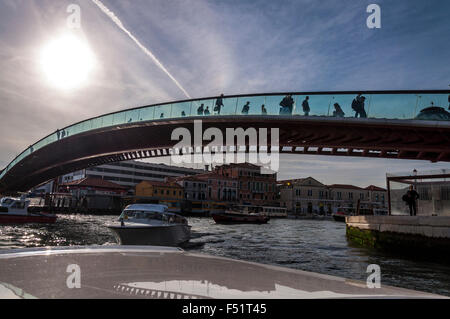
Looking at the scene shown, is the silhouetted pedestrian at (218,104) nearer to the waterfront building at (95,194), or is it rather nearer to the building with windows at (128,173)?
the waterfront building at (95,194)

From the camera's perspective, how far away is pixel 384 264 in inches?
356

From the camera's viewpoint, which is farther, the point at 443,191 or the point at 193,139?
the point at 193,139

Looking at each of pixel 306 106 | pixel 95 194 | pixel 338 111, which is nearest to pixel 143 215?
pixel 306 106

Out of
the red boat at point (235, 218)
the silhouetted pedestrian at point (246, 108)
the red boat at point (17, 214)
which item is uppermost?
the silhouetted pedestrian at point (246, 108)

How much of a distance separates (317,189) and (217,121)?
5966 centimetres

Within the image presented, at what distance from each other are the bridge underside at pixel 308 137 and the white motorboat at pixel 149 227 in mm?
5790

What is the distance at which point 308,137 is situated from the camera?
17.1 meters

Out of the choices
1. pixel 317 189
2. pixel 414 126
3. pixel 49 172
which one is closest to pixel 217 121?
pixel 414 126

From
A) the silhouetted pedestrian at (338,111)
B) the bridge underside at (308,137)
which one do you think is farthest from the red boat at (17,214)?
the silhouetted pedestrian at (338,111)

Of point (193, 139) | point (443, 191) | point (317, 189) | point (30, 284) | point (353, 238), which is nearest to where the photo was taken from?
point (30, 284)

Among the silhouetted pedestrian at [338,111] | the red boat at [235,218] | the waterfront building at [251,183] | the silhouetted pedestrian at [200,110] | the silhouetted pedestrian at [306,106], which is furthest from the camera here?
the waterfront building at [251,183]

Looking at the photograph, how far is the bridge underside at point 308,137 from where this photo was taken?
13500 millimetres

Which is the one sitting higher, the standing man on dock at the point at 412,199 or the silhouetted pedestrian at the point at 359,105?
the silhouetted pedestrian at the point at 359,105
